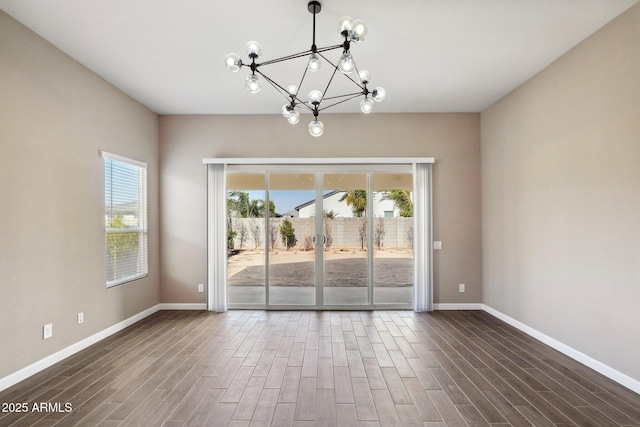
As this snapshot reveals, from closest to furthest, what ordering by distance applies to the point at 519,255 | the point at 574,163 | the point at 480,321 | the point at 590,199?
the point at 590,199, the point at 574,163, the point at 519,255, the point at 480,321

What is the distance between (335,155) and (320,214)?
0.95m

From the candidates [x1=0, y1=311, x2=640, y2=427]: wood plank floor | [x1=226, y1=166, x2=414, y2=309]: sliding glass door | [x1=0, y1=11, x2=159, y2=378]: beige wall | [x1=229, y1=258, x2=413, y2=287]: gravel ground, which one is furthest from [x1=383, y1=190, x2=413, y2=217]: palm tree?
[x1=0, y1=11, x2=159, y2=378]: beige wall

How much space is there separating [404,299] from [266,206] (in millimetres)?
2620

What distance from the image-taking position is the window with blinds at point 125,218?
13.3ft

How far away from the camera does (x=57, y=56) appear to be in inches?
128

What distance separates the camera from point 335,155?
517cm

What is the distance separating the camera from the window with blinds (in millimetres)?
4066

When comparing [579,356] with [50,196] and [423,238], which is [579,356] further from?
[50,196]

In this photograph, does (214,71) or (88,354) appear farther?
(214,71)

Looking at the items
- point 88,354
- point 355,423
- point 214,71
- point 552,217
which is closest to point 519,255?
point 552,217

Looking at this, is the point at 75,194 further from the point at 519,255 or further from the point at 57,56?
the point at 519,255

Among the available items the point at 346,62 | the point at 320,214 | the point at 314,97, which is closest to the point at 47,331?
the point at 314,97

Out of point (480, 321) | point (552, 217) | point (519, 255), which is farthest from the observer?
point (480, 321)

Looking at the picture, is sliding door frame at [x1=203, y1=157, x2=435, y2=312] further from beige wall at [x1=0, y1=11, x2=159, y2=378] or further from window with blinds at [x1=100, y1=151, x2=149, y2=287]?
beige wall at [x1=0, y1=11, x2=159, y2=378]
